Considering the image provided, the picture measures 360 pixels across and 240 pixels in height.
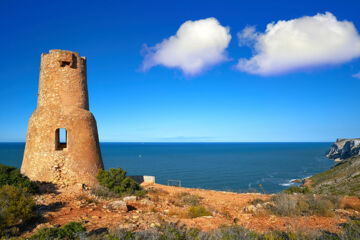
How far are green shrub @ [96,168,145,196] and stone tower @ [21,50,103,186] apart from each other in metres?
0.57

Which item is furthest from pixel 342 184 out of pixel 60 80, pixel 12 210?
pixel 12 210

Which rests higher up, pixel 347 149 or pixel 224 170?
pixel 347 149

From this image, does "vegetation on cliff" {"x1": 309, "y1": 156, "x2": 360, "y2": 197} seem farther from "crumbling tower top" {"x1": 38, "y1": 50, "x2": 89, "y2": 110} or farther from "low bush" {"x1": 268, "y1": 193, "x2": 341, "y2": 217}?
"crumbling tower top" {"x1": 38, "y1": 50, "x2": 89, "y2": 110}

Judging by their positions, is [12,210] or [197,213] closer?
[12,210]

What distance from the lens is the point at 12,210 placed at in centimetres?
586


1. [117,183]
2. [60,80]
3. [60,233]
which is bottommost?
[117,183]

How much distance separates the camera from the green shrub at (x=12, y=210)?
5.49 meters

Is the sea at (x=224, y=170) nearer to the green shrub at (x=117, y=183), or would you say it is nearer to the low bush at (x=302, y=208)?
the low bush at (x=302, y=208)

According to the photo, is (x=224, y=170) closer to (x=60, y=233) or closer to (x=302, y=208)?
(x=302, y=208)

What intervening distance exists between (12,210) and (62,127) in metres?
5.58

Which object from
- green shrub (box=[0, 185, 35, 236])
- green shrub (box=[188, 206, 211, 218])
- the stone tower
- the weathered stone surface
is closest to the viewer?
green shrub (box=[0, 185, 35, 236])

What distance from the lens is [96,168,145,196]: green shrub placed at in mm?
10750

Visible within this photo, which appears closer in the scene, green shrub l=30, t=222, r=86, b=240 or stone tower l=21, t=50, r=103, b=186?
green shrub l=30, t=222, r=86, b=240

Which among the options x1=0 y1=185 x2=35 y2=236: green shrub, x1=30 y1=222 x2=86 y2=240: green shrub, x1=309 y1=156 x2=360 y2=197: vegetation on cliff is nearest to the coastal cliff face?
x1=309 y1=156 x2=360 y2=197: vegetation on cliff
